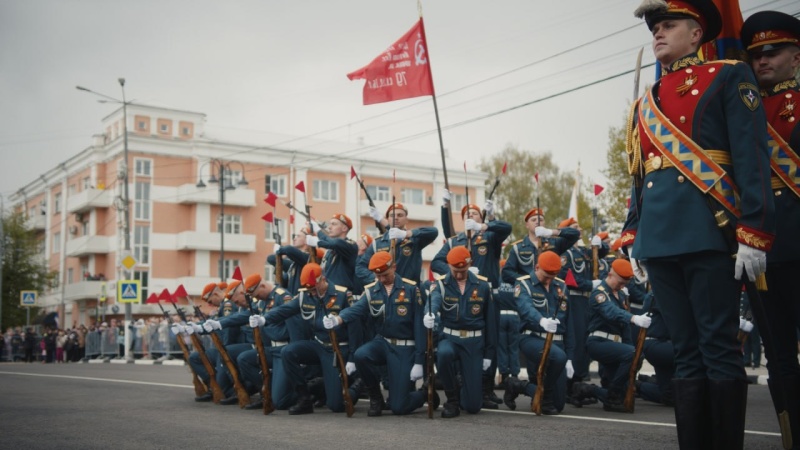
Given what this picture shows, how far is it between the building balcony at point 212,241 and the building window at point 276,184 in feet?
10.5

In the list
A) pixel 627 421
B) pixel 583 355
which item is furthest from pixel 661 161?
pixel 583 355

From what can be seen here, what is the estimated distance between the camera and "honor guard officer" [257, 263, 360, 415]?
9828 mm

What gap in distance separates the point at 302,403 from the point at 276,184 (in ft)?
141

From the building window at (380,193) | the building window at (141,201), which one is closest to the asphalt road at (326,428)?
the building window at (141,201)

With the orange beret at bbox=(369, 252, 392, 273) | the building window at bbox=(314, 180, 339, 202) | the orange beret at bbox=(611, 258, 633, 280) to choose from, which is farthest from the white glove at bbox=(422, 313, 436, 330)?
the building window at bbox=(314, 180, 339, 202)

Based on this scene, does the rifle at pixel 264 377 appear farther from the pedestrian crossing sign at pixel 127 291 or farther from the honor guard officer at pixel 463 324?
the pedestrian crossing sign at pixel 127 291

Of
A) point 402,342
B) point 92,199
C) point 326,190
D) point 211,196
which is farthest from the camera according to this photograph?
point 326,190

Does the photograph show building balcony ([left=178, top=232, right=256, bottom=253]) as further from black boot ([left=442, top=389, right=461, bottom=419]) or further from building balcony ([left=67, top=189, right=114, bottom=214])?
black boot ([left=442, top=389, right=461, bottom=419])

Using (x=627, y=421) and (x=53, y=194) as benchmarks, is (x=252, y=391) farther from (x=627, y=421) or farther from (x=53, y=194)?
(x=53, y=194)

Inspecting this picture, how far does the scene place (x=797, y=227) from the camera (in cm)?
Result: 464

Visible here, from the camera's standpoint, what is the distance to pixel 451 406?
28.8 ft

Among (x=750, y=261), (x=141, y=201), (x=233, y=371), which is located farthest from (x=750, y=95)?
(x=141, y=201)

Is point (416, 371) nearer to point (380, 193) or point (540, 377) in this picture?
point (540, 377)

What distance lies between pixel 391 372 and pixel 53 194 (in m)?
56.5
